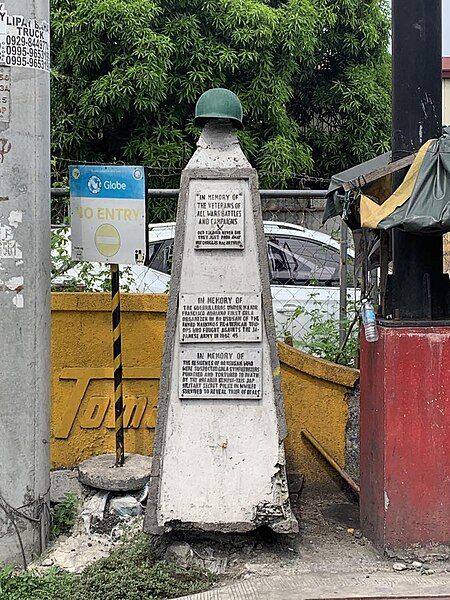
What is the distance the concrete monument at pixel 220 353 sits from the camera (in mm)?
5359

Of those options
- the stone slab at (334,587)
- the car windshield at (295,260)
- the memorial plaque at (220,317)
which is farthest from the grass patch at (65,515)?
the car windshield at (295,260)

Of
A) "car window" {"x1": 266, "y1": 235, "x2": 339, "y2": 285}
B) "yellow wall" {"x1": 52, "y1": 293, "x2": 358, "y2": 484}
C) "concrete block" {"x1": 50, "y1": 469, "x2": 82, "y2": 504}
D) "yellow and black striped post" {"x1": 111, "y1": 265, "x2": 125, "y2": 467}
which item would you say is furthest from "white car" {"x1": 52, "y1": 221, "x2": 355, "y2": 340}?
"concrete block" {"x1": 50, "y1": 469, "x2": 82, "y2": 504}

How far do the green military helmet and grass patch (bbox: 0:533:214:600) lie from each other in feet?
8.75

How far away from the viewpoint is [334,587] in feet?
16.1

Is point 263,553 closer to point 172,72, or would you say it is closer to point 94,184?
point 94,184

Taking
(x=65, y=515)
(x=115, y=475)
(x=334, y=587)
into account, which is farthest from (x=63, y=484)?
(x=334, y=587)

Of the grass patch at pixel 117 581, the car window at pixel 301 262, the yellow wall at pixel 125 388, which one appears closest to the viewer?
the grass patch at pixel 117 581

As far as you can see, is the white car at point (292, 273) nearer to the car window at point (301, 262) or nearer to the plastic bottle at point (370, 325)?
the car window at point (301, 262)

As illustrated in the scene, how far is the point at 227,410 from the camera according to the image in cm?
538

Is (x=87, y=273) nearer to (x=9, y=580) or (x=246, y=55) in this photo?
(x=9, y=580)

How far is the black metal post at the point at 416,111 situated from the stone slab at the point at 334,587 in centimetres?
154

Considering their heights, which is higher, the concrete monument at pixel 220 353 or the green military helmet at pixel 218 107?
the green military helmet at pixel 218 107

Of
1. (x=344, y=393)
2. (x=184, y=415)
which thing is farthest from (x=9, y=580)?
(x=344, y=393)

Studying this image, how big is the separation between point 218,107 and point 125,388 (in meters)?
2.54
